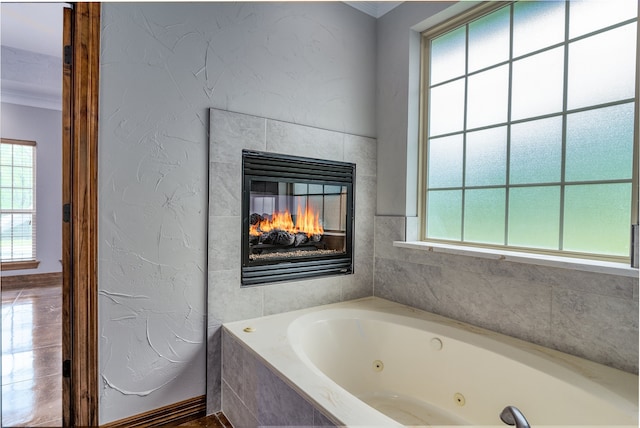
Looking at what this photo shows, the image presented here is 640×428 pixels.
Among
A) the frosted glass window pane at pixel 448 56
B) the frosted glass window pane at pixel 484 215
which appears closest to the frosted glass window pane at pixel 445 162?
the frosted glass window pane at pixel 484 215

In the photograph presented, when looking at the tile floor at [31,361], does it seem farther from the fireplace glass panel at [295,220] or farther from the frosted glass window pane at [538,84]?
the frosted glass window pane at [538,84]

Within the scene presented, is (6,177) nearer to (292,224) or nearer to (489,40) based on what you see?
(292,224)

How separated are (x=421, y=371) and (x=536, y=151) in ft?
4.36

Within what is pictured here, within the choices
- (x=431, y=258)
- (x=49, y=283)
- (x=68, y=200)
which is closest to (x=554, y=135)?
(x=431, y=258)

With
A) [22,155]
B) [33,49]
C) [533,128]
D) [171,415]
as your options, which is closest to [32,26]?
[33,49]

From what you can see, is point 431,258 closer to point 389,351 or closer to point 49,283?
point 389,351

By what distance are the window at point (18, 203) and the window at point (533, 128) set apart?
14.6ft

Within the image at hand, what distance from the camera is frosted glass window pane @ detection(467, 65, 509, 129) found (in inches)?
77.1

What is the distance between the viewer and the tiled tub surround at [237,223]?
1.84 metres

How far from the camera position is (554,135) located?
1722 mm

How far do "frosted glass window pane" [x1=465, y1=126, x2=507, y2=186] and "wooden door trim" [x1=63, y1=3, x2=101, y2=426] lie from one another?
6.71ft

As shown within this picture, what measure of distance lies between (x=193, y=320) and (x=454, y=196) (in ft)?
5.72

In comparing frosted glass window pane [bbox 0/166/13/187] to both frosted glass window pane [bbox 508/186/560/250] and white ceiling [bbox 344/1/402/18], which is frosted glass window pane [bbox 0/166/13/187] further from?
frosted glass window pane [bbox 508/186/560/250]

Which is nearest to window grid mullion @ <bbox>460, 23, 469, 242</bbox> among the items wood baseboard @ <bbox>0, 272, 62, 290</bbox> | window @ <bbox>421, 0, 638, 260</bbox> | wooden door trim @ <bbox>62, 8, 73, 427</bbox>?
window @ <bbox>421, 0, 638, 260</bbox>
